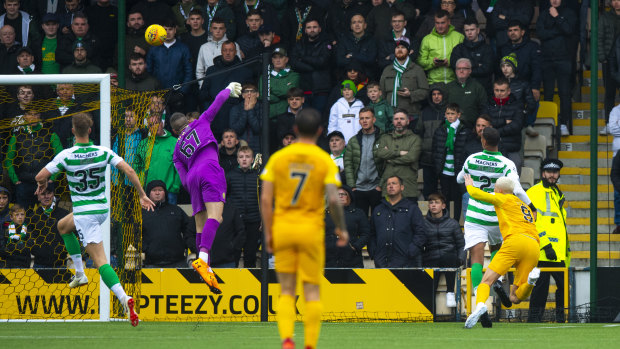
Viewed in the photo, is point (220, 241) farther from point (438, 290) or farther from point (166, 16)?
point (166, 16)

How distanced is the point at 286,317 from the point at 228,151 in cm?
947

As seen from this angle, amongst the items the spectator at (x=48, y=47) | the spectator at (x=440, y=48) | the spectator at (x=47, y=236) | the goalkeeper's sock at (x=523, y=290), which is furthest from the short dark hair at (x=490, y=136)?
the spectator at (x=48, y=47)

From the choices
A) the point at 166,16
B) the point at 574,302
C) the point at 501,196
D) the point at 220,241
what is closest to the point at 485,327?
the point at 501,196

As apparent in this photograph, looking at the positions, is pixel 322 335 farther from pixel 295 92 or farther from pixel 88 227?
pixel 295 92

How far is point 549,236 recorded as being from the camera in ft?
52.6

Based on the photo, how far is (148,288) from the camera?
1582 centimetres

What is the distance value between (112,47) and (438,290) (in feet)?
26.4

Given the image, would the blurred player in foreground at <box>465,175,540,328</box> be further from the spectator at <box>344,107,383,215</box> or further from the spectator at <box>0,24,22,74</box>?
the spectator at <box>0,24,22,74</box>

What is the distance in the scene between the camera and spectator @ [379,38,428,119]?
18547mm

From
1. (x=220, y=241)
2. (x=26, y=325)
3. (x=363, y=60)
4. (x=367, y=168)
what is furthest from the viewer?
(x=363, y=60)

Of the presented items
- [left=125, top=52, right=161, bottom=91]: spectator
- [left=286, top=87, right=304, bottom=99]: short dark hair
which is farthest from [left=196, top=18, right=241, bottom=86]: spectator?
[left=286, top=87, right=304, bottom=99]: short dark hair

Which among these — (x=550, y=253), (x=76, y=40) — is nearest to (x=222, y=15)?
(x=76, y=40)

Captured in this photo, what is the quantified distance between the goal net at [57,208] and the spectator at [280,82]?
2.18 metres

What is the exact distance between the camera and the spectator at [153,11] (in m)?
20.5
